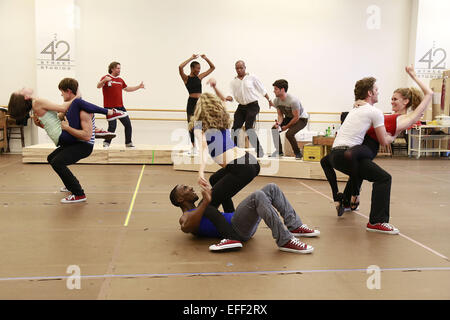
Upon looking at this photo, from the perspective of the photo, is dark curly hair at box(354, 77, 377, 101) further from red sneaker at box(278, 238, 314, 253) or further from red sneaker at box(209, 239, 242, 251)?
red sneaker at box(209, 239, 242, 251)

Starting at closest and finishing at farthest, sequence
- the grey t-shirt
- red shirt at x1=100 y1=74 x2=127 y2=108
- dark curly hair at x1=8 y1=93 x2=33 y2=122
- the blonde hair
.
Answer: the blonde hair
dark curly hair at x1=8 y1=93 x2=33 y2=122
the grey t-shirt
red shirt at x1=100 y1=74 x2=127 y2=108

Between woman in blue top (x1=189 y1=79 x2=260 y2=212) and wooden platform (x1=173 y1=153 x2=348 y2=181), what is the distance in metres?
3.47

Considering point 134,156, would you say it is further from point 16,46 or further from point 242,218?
point 242,218

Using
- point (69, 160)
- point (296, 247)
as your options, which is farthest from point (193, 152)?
point (296, 247)

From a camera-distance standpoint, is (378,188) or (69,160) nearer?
(378,188)

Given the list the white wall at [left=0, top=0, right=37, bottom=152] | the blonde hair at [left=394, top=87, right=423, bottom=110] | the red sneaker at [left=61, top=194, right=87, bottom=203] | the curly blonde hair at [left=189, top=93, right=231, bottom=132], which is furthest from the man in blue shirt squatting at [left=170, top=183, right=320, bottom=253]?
the white wall at [left=0, top=0, right=37, bottom=152]

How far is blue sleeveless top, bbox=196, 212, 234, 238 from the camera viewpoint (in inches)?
123

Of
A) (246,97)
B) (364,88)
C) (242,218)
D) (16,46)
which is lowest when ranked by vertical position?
(242,218)

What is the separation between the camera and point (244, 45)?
34.2 feet

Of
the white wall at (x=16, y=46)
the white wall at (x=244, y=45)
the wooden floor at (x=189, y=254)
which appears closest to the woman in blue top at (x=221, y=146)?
the wooden floor at (x=189, y=254)

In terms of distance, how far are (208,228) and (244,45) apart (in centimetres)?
801

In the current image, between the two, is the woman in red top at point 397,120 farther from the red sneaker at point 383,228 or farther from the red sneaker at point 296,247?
the red sneaker at point 296,247
